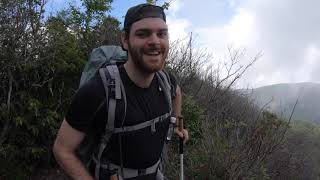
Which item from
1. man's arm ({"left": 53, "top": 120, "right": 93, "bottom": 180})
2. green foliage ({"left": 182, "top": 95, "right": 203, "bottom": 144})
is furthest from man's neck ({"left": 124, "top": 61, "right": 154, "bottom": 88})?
green foliage ({"left": 182, "top": 95, "right": 203, "bottom": 144})

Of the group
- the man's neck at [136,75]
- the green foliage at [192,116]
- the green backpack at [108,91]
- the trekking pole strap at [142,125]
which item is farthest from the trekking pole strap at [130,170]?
the green foliage at [192,116]

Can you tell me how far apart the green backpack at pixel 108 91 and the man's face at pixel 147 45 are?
12cm

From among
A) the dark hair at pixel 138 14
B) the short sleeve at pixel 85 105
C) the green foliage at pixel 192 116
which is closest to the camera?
the short sleeve at pixel 85 105

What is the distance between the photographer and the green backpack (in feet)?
6.26

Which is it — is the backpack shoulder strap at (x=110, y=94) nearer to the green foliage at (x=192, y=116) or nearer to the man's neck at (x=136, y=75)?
the man's neck at (x=136, y=75)

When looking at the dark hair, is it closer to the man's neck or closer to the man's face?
the man's face

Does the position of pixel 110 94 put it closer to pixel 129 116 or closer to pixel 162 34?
pixel 129 116

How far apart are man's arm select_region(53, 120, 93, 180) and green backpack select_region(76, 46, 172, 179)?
1.8 inches

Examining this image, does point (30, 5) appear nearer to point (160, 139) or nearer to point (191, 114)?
point (191, 114)

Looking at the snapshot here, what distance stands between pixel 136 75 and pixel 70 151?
1.46 feet

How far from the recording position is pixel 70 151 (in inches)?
76.0

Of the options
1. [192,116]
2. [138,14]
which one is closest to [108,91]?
[138,14]

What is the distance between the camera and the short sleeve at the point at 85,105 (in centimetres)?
188

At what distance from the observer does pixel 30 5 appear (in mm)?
7379
